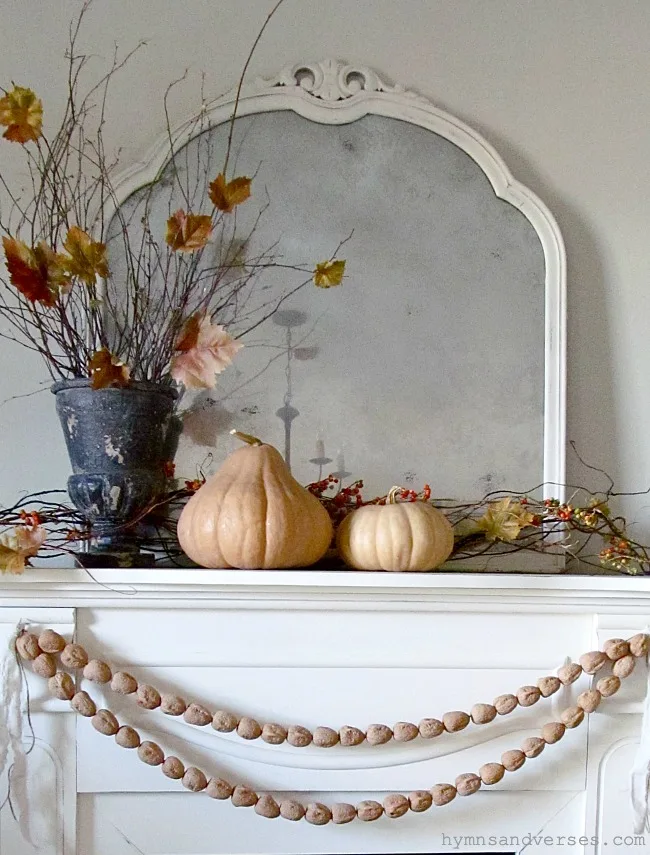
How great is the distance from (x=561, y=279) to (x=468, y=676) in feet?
2.17

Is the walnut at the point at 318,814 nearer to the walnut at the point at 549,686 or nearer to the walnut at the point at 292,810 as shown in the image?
the walnut at the point at 292,810

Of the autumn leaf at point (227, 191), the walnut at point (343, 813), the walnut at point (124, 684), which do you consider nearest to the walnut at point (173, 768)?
the walnut at point (124, 684)

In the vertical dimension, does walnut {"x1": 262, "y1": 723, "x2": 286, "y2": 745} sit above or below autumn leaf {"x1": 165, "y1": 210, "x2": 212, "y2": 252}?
below

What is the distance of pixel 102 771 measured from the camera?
1078 millimetres

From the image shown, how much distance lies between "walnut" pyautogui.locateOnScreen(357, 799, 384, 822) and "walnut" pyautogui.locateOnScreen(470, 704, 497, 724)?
169 millimetres

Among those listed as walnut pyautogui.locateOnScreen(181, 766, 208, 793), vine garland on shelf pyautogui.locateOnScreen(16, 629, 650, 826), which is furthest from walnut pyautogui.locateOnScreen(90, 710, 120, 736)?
walnut pyautogui.locateOnScreen(181, 766, 208, 793)

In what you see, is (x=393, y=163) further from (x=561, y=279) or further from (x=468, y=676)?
(x=468, y=676)

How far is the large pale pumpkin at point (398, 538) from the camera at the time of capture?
1.06 metres

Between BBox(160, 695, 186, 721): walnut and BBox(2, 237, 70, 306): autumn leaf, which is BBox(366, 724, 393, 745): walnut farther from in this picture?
BBox(2, 237, 70, 306): autumn leaf

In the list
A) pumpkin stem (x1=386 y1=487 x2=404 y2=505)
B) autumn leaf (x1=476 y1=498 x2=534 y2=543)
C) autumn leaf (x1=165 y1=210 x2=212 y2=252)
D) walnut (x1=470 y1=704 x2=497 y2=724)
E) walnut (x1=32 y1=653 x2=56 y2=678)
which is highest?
autumn leaf (x1=165 y1=210 x2=212 y2=252)

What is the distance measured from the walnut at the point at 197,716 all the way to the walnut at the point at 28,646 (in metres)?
0.20

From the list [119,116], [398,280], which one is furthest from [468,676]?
[119,116]

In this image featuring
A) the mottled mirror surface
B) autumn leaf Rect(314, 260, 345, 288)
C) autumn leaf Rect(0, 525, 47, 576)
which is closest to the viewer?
autumn leaf Rect(0, 525, 47, 576)

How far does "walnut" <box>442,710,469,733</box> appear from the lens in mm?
1067
